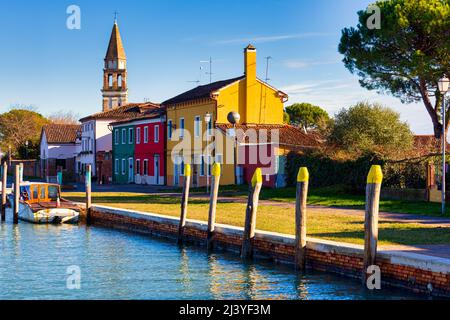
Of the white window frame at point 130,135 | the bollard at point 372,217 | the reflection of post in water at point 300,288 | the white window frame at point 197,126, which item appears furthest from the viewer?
the white window frame at point 130,135

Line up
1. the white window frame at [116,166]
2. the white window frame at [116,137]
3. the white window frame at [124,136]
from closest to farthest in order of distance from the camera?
the white window frame at [124,136]
the white window frame at [116,137]
the white window frame at [116,166]

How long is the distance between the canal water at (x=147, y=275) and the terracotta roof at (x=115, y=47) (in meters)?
55.2

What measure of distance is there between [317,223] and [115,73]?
59.1 metres

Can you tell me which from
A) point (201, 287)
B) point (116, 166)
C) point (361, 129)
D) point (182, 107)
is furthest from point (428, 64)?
point (116, 166)

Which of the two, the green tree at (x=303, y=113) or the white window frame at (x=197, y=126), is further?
the green tree at (x=303, y=113)

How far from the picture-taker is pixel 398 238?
53.4ft

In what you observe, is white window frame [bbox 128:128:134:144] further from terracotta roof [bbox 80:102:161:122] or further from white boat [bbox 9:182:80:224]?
white boat [bbox 9:182:80:224]

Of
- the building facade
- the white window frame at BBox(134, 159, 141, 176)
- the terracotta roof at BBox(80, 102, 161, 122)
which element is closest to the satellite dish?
the building facade

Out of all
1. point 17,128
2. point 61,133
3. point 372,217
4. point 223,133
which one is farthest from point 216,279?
point 17,128

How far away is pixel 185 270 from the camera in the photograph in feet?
56.6

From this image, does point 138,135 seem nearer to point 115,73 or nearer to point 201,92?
point 201,92

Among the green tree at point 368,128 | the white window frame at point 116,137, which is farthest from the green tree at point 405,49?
the white window frame at point 116,137

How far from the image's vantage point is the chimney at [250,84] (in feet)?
138

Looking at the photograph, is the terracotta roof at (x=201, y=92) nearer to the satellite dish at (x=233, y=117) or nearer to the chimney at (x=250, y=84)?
the chimney at (x=250, y=84)
